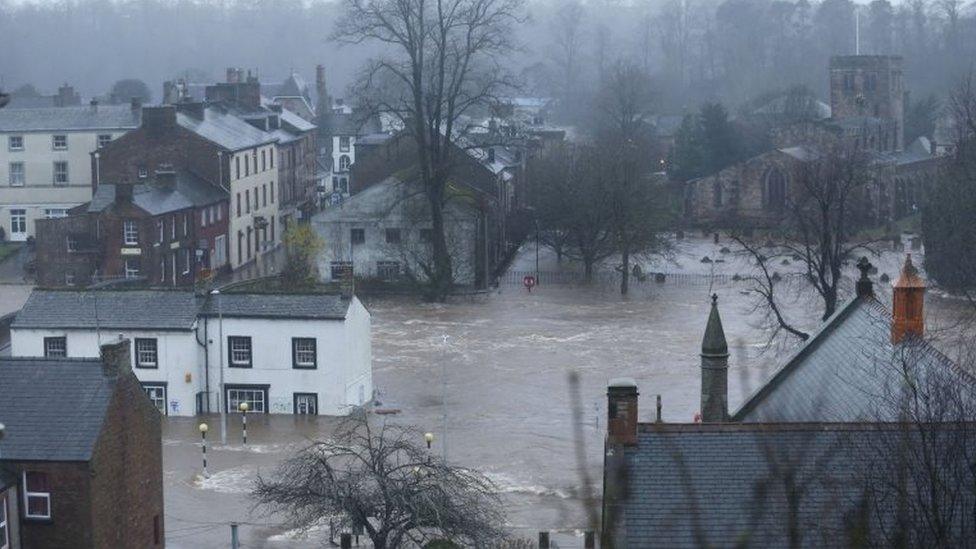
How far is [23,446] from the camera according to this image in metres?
24.1

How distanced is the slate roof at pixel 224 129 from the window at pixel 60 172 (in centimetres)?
750

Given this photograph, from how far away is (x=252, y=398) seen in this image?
3922cm

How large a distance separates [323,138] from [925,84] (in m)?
68.0

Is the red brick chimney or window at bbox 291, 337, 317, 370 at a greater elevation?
the red brick chimney

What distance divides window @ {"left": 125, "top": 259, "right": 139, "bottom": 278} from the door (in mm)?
16734

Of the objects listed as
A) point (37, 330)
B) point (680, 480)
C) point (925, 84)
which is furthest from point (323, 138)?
point (680, 480)

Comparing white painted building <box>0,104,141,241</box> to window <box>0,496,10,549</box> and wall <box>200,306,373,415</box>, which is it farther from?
window <box>0,496,10,549</box>

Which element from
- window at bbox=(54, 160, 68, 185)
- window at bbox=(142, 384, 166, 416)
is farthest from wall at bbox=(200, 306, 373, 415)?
window at bbox=(54, 160, 68, 185)

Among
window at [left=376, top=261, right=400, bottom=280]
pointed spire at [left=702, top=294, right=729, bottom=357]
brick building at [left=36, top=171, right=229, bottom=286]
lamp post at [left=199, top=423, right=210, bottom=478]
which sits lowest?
lamp post at [left=199, top=423, right=210, bottom=478]

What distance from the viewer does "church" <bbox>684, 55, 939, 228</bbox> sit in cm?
8450

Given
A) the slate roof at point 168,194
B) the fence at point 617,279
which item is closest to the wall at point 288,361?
the slate roof at point 168,194

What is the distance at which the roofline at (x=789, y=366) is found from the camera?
2528 cm

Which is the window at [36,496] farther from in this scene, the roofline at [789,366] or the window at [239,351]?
the window at [239,351]

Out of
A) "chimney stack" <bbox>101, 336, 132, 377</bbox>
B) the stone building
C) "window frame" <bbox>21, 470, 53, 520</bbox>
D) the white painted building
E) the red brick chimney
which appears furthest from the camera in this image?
the white painted building
